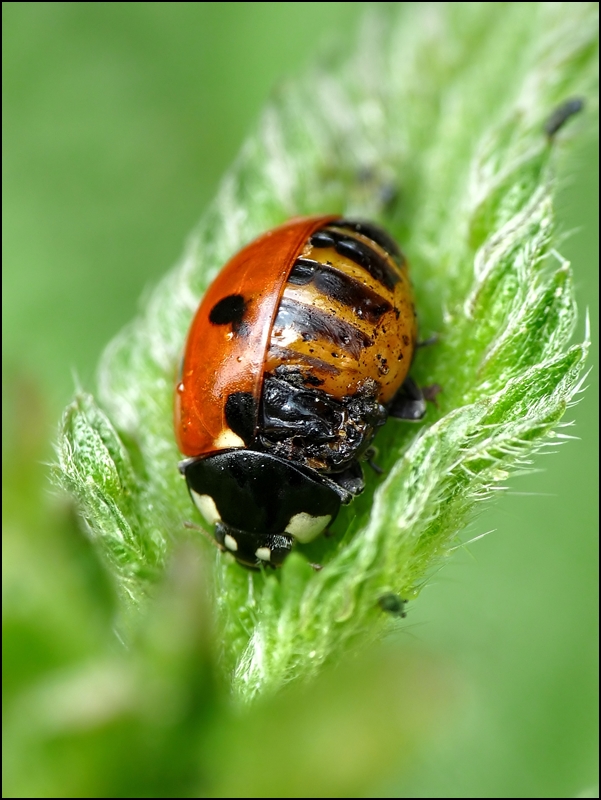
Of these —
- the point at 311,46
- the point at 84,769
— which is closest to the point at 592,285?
the point at 311,46

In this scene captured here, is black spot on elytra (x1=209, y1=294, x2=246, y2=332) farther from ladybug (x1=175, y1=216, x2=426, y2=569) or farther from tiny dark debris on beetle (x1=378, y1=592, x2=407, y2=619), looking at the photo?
tiny dark debris on beetle (x1=378, y1=592, x2=407, y2=619)

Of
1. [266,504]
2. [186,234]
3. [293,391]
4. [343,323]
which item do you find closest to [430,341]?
[343,323]

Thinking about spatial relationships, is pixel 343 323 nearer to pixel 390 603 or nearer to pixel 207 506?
pixel 207 506

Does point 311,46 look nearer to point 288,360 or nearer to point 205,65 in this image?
point 205,65

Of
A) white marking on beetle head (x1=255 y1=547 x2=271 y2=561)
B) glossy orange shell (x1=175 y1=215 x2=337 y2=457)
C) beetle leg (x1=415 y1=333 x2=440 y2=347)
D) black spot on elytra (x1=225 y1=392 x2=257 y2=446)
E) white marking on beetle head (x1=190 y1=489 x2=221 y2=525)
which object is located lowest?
white marking on beetle head (x1=255 y1=547 x2=271 y2=561)

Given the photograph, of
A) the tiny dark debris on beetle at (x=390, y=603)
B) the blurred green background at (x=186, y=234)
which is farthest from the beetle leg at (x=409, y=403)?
the blurred green background at (x=186, y=234)

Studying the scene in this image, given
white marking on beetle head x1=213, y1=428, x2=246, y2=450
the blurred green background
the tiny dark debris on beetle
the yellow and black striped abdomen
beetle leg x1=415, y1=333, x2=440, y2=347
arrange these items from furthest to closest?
the blurred green background
beetle leg x1=415, y1=333, x2=440, y2=347
white marking on beetle head x1=213, y1=428, x2=246, y2=450
the yellow and black striped abdomen
the tiny dark debris on beetle

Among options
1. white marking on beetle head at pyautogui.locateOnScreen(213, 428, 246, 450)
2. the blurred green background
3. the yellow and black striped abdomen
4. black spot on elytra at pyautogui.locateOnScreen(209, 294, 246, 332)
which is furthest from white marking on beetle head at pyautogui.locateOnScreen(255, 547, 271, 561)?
the blurred green background
